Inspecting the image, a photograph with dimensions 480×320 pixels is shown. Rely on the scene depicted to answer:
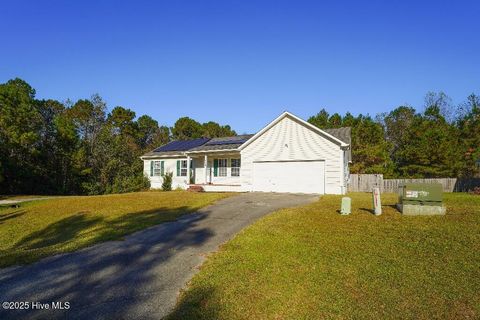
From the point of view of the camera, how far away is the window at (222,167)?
26047mm

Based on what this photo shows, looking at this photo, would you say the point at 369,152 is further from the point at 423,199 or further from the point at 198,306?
the point at 198,306

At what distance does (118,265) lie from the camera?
267 inches

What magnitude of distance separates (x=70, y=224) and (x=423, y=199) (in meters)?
12.8

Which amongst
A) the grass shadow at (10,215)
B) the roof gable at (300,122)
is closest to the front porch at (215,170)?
the roof gable at (300,122)

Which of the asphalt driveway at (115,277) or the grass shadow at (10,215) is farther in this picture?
the grass shadow at (10,215)

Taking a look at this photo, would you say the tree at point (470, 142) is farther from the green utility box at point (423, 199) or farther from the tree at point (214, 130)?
the tree at point (214, 130)

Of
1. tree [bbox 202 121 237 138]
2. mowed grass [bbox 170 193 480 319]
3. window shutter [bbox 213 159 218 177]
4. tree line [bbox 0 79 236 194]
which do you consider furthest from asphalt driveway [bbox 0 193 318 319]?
tree [bbox 202 121 237 138]

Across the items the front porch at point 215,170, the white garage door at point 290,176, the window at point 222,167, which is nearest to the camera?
the white garage door at point 290,176

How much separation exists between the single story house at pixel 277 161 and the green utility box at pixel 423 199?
27.0 feet

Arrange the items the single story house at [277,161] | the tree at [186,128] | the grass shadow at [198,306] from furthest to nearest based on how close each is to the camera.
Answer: the tree at [186,128], the single story house at [277,161], the grass shadow at [198,306]

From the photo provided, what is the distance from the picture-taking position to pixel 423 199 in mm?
11305

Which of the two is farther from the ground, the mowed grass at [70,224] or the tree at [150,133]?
the tree at [150,133]

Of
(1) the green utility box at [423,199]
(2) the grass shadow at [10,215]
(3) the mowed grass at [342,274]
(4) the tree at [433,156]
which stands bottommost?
(2) the grass shadow at [10,215]

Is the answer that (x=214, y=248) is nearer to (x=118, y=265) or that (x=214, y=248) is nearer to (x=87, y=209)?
(x=118, y=265)
